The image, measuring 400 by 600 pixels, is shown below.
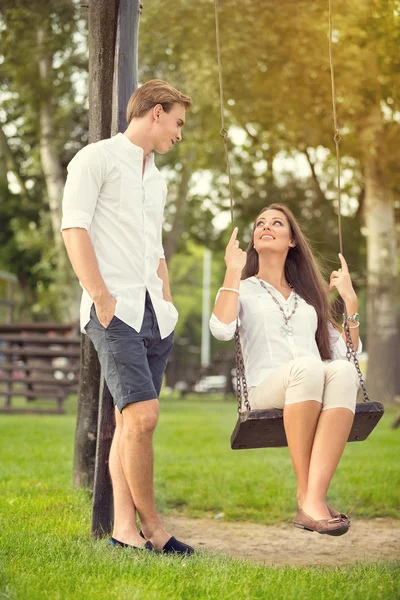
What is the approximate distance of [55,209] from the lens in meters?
19.0

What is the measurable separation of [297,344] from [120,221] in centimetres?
124

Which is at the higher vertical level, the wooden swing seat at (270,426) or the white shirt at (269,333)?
the white shirt at (269,333)

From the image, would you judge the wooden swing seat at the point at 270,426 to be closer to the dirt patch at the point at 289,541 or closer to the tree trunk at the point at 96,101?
the dirt patch at the point at 289,541

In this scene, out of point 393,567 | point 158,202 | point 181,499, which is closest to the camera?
point 393,567

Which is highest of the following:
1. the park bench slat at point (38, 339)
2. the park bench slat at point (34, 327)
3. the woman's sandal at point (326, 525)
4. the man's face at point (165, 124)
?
the man's face at point (165, 124)

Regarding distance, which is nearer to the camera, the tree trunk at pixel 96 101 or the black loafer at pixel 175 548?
the black loafer at pixel 175 548

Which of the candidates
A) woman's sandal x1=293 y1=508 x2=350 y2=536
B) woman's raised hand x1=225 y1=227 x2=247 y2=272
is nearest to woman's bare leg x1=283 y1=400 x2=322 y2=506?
woman's sandal x1=293 y1=508 x2=350 y2=536

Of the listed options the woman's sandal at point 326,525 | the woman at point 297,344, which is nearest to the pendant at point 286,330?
the woman at point 297,344

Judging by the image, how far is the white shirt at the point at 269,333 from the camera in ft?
15.1

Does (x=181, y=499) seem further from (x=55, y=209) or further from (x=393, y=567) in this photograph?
(x=55, y=209)

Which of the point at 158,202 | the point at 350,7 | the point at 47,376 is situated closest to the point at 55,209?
the point at 47,376

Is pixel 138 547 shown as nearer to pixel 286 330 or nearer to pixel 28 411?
pixel 286 330

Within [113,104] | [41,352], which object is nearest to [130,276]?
[113,104]

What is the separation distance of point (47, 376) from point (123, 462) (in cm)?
1224
